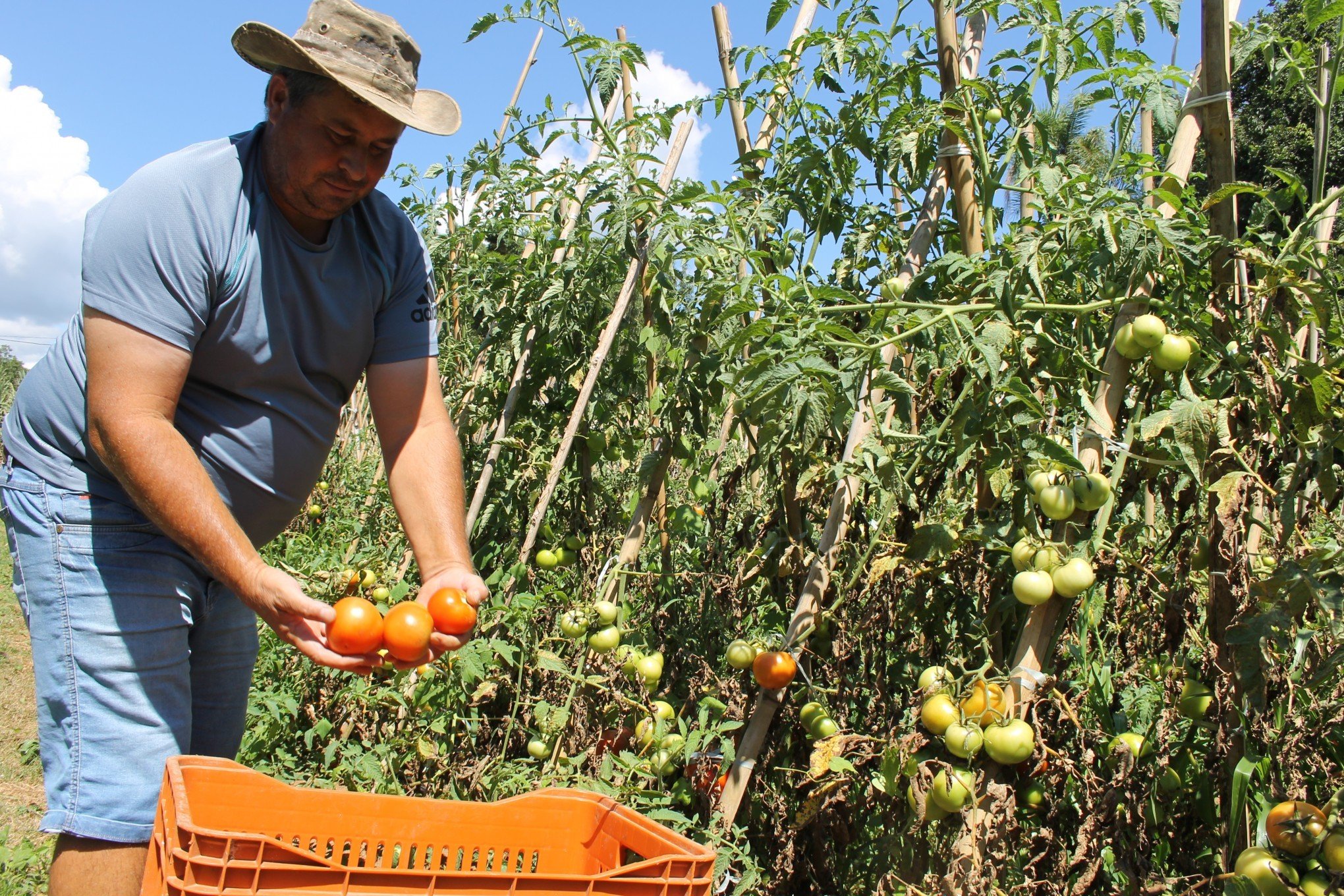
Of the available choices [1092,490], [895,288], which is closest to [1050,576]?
[1092,490]

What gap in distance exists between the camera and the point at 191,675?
5.60ft

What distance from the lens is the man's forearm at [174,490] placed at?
1319 mm

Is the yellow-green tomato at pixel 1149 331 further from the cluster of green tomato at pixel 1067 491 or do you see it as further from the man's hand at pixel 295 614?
the man's hand at pixel 295 614

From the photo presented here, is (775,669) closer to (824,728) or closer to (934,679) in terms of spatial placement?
(824,728)

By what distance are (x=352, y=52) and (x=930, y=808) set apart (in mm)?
1500

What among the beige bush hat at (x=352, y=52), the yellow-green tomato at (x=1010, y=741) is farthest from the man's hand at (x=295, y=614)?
the yellow-green tomato at (x=1010, y=741)

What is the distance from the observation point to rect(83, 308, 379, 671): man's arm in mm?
1320

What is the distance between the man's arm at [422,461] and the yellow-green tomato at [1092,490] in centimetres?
104

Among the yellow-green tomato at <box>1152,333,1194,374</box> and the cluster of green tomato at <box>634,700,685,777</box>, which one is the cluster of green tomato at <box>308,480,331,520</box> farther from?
the yellow-green tomato at <box>1152,333,1194,374</box>

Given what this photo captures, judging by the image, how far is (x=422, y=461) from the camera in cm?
181

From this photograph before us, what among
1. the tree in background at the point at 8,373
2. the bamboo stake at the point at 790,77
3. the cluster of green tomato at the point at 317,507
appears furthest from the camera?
the tree in background at the point at 8,373

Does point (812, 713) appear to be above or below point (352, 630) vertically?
below

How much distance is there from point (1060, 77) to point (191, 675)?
6.65ft

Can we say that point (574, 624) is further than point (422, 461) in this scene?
Yes
